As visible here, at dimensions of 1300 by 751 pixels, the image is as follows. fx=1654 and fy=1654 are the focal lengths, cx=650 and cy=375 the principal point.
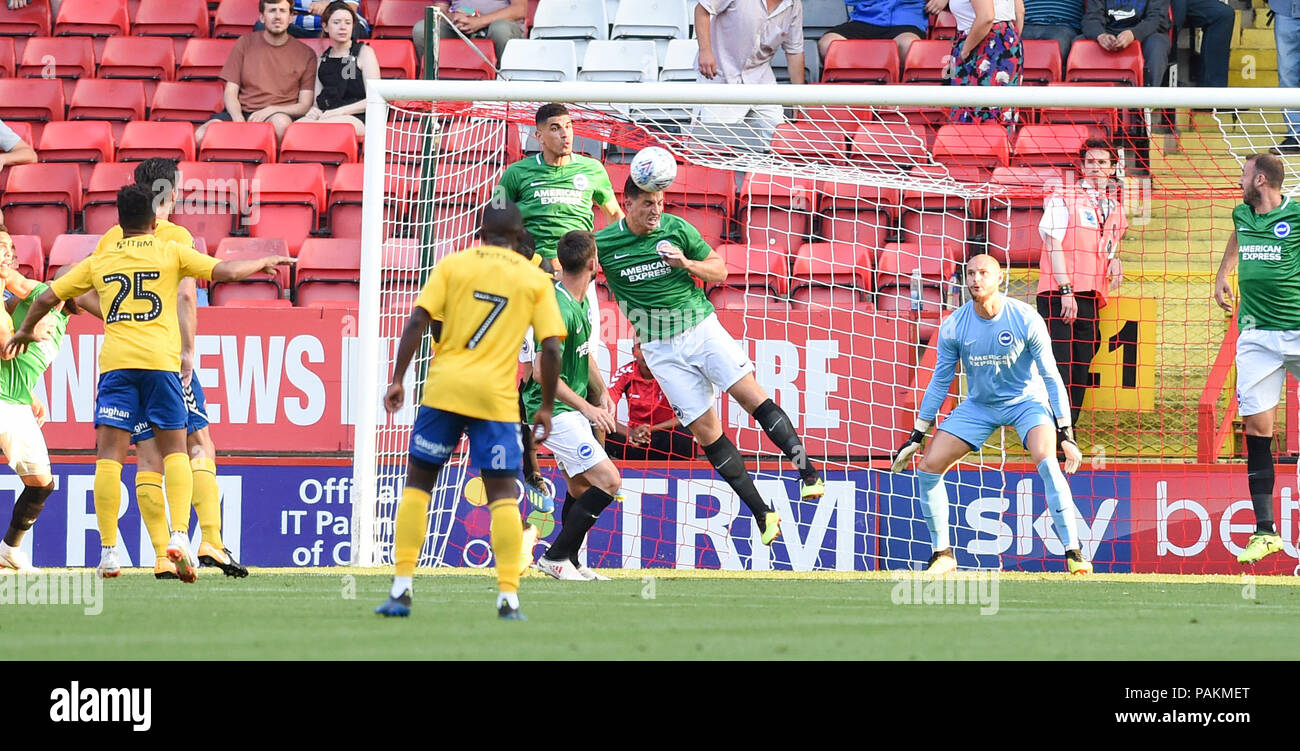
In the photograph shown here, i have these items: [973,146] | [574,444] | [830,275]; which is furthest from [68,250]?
[973,146]

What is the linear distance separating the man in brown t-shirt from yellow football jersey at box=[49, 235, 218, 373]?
6519 millimetres

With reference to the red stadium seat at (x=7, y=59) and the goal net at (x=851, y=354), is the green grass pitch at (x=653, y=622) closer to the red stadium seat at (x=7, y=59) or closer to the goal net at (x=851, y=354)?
the goal net at (x=851, y=354)

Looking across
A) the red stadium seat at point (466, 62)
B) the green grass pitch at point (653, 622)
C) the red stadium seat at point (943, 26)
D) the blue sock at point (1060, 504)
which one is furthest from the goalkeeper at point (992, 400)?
the red stadium seat at point (466, 62)

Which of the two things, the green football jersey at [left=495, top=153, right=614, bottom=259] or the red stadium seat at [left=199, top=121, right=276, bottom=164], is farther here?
the red stadium seat at [left=199, top=121, right=276, bottom=164]

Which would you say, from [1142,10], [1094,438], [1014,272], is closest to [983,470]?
[1094,438]

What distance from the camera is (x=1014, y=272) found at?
40.2 feet

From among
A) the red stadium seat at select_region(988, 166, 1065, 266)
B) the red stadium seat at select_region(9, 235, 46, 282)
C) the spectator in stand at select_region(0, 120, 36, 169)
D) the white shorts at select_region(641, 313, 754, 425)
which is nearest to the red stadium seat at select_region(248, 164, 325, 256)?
the red stadium seat at select_region(9, 235, 46, 282)

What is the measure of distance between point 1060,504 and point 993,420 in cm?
64

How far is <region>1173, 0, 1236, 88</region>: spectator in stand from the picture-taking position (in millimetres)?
14164

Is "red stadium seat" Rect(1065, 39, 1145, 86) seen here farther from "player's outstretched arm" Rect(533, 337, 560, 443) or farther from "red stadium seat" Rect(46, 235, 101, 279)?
"player's outstretched arm" Rect(533, 337, 560, 443)

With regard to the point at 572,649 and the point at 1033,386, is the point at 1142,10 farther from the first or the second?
the point at 572,649

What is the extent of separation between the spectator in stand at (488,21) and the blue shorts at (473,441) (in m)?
9.00

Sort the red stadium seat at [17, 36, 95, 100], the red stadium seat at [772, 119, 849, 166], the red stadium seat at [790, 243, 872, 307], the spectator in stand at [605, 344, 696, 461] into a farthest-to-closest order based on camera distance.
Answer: the red stadium seat at [17, 36, 95, 100] < the red stadium seat at [790, 243, 872, 307] < the red stadium seat at [772, 119, 849, 166] < the spectator in stand at [605, 344, 696, 461]

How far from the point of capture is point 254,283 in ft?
41.7
